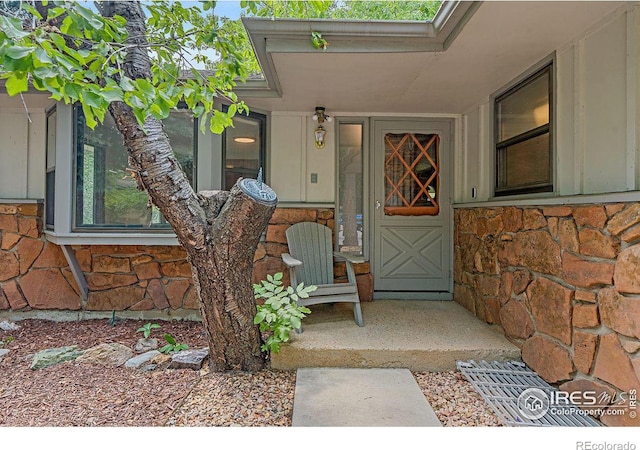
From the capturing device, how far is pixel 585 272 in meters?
2.04

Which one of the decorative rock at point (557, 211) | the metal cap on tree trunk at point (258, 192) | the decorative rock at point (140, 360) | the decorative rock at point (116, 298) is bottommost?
the decorative rock at point (140, 360)

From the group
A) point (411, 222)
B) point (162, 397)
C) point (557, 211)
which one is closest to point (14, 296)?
point (162, 397)

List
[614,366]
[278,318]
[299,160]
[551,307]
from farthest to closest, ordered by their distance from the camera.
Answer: [299,160]
[278,318]
[551,307]
[614,366]

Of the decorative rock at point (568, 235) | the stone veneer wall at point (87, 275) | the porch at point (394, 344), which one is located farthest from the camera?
the stone veneer wall at point (87, 275)

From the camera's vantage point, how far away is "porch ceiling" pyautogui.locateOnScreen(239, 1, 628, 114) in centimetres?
201

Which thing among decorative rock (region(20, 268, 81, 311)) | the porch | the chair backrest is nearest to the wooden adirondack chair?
the chair backrest

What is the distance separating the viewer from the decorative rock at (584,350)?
2.00 meters

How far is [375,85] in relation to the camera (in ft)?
10.1

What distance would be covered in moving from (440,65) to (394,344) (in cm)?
214

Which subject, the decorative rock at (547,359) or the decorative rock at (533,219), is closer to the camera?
the decorative rock at (547,359)

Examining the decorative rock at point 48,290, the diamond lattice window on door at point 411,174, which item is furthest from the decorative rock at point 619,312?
the decorative rock at point 48,290

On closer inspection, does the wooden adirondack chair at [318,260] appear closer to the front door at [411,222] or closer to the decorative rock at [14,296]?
the front door at [411,222]

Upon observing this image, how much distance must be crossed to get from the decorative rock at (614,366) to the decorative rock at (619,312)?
0.07 m

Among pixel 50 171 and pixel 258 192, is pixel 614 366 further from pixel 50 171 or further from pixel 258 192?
pixel 50 171
